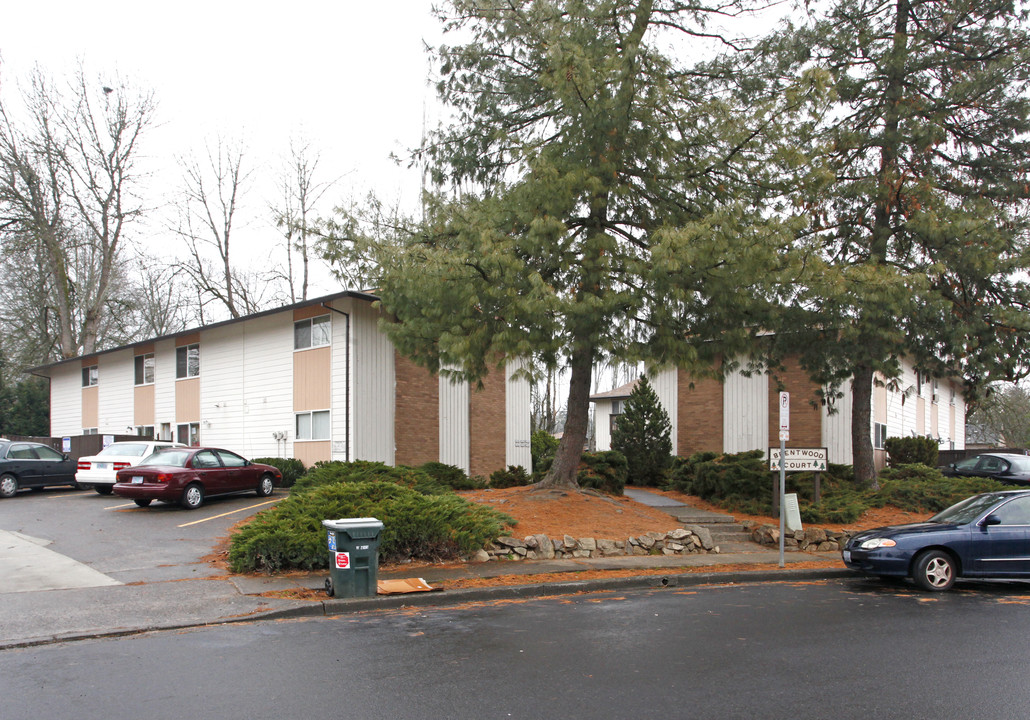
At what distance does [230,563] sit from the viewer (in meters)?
11.9

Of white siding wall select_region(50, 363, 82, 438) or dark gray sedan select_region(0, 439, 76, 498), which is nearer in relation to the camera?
dark gray sedan select_region(0, 439, 76, 498)

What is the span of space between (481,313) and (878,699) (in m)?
9.85

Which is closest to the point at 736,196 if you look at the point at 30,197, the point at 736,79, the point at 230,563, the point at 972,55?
the point at 736,79

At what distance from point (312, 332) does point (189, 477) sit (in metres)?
6.32

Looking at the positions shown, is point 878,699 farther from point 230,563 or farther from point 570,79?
point 570,79

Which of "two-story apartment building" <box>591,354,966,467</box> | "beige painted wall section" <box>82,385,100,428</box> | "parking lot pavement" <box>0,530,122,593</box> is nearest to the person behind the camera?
"parking lot pavement" <box>0,530,122,593</box>

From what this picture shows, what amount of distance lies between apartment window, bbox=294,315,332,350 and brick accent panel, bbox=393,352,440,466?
6.72ft

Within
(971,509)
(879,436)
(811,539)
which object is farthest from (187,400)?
(971,509)

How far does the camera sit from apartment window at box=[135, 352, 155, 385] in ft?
99.4

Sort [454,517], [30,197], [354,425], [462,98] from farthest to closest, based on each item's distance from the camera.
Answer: [30,197], [354,425], [462,98], [454,517]

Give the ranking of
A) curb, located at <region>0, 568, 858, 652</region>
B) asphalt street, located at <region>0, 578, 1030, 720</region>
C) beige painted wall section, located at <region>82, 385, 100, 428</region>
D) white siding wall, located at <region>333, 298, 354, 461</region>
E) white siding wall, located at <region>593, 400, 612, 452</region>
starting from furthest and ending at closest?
white siding wall, located at <region>593, 400, 612, 452</region>
beige painted wall section, located at <region>82, 385, 100, 428</region>
white siding wall, located at <region>333, 298, 354, 461</region>
curb, located at <region>0, 568, 858, 652</region>
asphalt street, located at <region>0, 578, 1030, 720</region>

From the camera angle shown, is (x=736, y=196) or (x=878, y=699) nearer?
(x=878, y=699)

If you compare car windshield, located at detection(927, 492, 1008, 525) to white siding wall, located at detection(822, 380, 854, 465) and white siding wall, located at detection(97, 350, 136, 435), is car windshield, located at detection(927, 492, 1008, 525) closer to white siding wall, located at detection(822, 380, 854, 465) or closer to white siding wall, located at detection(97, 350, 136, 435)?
white siding wall, located at detection(822, 380, 854, 465)

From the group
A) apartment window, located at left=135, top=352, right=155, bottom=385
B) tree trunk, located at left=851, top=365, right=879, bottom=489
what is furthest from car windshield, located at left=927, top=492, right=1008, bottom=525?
apartment window, located at left=135, top=352, right=155, bottom=385
